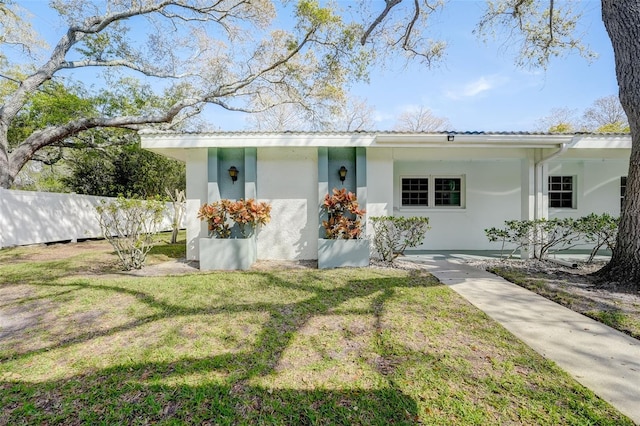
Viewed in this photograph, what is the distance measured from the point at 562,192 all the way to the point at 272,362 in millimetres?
12285

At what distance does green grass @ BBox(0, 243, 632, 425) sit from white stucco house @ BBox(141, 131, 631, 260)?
3678 millimetres

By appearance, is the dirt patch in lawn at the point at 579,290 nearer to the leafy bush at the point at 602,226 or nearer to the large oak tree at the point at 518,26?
the large oak tree at the point at 518,26

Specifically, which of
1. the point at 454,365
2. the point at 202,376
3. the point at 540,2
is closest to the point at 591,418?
the point at 454,365

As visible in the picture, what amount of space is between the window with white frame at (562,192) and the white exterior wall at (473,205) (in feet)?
5.21

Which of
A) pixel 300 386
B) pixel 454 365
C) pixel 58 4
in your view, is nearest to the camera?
pixel 300 386

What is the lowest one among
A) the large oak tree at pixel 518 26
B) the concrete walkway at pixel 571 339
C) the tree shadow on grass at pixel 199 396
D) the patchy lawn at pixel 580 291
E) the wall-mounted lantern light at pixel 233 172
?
the tree shadow on grass at pixel 199 396

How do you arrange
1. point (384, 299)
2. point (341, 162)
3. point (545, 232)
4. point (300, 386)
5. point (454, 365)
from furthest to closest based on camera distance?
1. point (341, 162)
2. point (545, 232)
3. point (384, 299)
4. point (454, 365)
5. point (300, 386)

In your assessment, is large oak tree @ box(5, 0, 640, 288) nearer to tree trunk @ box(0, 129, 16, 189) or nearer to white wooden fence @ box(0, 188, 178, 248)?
tree trunk @ box(0, 129, 16, 189)

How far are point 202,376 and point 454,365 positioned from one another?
8.41 feet

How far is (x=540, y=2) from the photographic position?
32.9 ft

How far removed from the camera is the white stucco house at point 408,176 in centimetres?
784

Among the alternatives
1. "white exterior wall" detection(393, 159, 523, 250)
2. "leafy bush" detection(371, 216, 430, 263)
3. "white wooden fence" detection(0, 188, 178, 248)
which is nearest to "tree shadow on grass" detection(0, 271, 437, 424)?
"leafy bush" detection(371, 216, 430, 263)

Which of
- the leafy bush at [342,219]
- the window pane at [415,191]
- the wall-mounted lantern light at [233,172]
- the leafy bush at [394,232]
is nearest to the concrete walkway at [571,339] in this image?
the leafy bush at [394,232]

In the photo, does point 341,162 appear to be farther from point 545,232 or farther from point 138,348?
point 138,348
